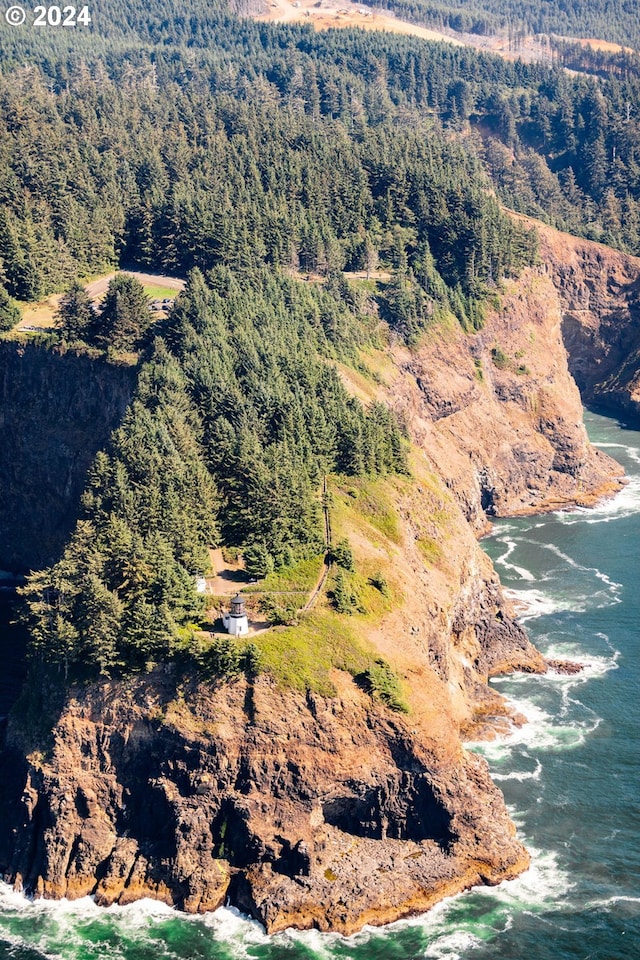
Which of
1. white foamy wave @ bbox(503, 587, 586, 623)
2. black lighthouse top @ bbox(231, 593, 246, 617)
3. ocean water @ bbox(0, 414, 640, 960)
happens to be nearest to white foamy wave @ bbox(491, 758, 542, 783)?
ocean water @ bbox(0, 414, 640, 960)

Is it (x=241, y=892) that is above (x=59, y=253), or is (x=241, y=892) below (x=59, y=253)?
below

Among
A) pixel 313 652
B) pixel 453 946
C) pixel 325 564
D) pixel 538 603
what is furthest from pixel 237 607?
pixel 538 603

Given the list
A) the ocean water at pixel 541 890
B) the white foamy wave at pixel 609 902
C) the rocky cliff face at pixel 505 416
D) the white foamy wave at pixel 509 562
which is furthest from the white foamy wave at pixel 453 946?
the rocky cliff face at pixel 505 416

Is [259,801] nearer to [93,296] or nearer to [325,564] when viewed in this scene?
[325,564]

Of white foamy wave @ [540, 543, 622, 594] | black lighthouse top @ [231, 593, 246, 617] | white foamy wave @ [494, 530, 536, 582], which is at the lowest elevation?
white foamy wave @ [494, 530, 536, 582]

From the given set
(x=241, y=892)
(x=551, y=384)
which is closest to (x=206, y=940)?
(x=241, y=892)

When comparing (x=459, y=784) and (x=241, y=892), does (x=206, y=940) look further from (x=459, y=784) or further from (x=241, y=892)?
(x=459, y=784)

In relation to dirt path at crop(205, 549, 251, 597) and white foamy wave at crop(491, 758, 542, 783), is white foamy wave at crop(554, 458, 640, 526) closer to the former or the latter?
white foamy wave at crop(491, 758, 542, 783)
